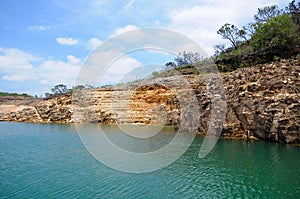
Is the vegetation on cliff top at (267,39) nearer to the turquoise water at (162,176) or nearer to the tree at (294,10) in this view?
the tree at (294,10)

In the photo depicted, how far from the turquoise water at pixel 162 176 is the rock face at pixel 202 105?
14.3 feet

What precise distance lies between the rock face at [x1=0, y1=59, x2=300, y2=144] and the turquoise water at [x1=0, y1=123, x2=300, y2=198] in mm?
4356

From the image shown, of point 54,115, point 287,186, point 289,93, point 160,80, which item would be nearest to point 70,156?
point 287,186

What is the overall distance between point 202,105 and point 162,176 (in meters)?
19.1

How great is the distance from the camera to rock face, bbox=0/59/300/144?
27062mm

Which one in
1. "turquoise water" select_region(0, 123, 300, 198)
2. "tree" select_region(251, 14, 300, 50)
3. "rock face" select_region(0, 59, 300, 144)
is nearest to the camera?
"turquoise water" select_region(0, 123, 300, 198)

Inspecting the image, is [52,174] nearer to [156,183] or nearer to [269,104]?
[156,183]

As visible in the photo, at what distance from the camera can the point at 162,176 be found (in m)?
16.5

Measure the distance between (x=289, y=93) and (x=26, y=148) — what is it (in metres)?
26.9

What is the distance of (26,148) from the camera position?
25.1m

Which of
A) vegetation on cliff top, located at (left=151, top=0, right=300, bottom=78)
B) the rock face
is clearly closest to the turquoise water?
the rock face

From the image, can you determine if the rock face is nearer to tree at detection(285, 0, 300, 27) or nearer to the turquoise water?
the turquoise water

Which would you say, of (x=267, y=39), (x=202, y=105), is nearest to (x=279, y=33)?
(x=267, y=39)

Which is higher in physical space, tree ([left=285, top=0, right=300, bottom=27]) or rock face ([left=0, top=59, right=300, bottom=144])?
tree ([left=285, top=0, right=300, bottom=27])
